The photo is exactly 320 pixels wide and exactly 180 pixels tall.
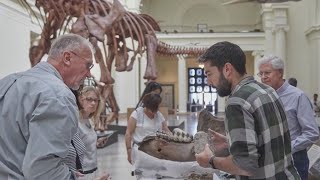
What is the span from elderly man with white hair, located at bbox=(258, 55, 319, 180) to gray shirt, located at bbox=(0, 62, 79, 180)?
6.82 ft

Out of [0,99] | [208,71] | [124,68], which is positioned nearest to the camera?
[0,99]

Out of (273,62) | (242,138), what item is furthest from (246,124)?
(273,62)

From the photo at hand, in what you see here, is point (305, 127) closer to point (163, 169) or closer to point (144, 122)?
point (163, 169)

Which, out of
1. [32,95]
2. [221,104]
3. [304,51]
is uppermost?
[32,95]

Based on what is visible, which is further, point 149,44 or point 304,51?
point 304,51

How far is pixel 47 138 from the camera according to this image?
1.92m

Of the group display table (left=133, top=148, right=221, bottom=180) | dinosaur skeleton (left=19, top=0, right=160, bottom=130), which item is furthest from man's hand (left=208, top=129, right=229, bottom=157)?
dinosaur skeleton (left=19, top=0, right=160, bottom=130)

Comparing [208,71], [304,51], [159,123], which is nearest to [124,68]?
[159,123]

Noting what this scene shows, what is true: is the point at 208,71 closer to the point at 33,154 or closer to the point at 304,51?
the point at 33,154

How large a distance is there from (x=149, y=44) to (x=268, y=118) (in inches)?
369

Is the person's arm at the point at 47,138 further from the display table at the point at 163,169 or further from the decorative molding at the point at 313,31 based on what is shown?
the decorative molding at the point at 313,31

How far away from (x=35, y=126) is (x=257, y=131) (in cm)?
98

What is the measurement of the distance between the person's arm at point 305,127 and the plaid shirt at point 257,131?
1.44 metres

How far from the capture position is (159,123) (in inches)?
205
